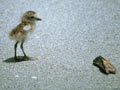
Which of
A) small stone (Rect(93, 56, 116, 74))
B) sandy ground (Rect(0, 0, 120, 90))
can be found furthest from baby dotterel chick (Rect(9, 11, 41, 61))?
small stone (Rect(93, 56, 116, 74))

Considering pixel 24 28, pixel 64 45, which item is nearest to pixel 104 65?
pixel 64 45

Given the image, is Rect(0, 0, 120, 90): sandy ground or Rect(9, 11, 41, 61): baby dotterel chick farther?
Rect(9, 11, 41, 61): baby dotterel chick

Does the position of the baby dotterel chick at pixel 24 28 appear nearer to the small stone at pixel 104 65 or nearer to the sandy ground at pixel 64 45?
the sandy ground at pixel 64 45

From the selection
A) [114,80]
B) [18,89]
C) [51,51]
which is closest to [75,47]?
[51,51]

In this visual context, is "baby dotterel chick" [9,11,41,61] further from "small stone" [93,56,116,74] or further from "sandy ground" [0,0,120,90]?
"small stone" [93,56,116,74]

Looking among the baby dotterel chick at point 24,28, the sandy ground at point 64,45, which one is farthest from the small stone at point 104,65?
the baby dotterel chick at point 24,28

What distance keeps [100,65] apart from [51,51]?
28.7 inches

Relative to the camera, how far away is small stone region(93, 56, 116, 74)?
3223 millimetres

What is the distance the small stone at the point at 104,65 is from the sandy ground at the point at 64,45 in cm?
5

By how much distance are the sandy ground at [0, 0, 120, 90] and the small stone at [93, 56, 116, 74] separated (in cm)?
5

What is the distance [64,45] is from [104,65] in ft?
2.60

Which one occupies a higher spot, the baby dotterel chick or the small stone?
the baby dotterel chick

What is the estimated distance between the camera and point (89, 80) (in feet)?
10.1

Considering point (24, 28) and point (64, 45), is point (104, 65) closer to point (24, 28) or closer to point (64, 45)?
point (64, 45)
